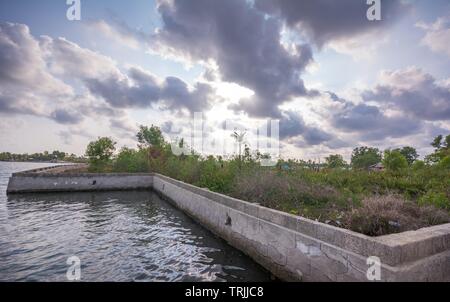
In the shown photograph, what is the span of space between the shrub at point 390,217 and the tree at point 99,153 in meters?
28.5

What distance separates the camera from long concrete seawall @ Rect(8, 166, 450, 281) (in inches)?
121

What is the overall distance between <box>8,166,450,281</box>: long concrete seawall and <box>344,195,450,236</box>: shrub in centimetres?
36

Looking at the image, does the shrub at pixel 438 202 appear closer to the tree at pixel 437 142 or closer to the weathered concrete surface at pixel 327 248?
the weathered concrete surface at pixel 327 248

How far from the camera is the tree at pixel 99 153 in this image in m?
27.8

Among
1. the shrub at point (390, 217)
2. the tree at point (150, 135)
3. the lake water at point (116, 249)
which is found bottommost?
the lake water at point (116, 249)

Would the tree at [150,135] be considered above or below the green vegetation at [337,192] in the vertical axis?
above

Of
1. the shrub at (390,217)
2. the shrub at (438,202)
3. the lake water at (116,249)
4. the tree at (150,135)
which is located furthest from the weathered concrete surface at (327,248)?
the tree at (150,135)

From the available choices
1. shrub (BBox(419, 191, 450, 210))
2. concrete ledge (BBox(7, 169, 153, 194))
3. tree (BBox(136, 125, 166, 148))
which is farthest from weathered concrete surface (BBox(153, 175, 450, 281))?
tree (BBox(136, 125, 166, 148))

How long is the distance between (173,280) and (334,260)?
2.99 metres

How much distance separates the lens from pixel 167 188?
15.0m

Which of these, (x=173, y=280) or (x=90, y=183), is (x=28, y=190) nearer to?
(x=90, y=183)

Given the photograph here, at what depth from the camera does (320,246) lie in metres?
3.91

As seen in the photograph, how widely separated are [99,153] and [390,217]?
96.9 feet

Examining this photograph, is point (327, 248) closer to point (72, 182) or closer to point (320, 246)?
point (320, 246)
